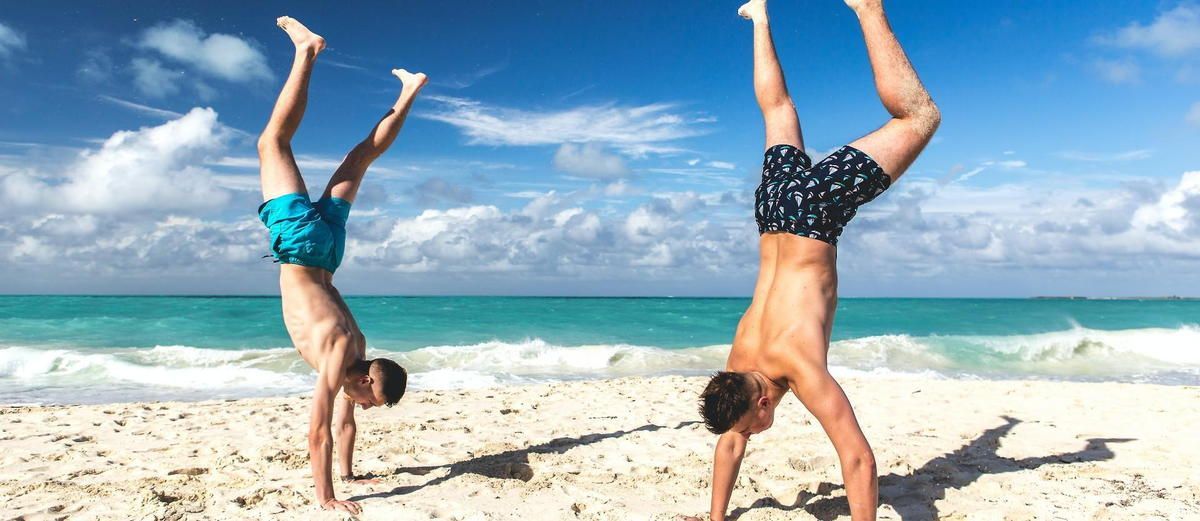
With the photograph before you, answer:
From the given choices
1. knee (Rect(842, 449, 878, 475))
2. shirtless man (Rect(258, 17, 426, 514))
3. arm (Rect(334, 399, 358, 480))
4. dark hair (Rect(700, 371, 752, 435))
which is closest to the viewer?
knee (Rect(842, 449, 878, 475))

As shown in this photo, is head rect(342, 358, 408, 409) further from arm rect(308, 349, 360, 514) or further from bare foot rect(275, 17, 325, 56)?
bare foot rect(275, 17, 325, 56)

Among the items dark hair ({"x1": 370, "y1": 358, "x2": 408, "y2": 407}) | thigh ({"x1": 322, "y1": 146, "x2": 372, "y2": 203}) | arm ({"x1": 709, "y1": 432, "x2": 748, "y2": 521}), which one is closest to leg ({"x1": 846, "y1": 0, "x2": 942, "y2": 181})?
arm ({"x1": 709, "y1": 432, "x2": 748, "y2": 521})

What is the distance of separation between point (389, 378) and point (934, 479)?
141 inches

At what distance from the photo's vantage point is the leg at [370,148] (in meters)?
4.78

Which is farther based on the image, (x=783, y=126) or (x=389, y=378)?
(x=389, y=378)

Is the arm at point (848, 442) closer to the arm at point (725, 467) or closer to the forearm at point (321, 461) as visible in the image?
the arm at point (725, 467)

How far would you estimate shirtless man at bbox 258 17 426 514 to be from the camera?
13.3 feet

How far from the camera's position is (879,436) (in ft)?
20.7

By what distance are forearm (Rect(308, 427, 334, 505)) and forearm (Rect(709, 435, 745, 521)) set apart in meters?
2.07

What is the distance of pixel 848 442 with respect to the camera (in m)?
3.09

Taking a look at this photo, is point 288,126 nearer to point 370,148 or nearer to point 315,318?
point 370,148

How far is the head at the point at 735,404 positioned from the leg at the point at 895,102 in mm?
1210

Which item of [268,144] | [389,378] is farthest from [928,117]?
[268,144]

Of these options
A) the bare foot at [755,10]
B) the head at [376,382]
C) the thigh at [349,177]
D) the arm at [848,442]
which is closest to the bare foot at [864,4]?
the bare foot at [755,10]
